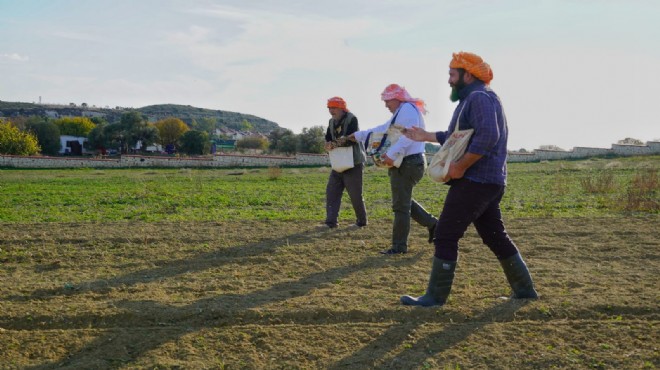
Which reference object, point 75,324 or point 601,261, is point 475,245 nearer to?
point 601,261

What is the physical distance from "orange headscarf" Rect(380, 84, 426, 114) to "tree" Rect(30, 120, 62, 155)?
278 feet

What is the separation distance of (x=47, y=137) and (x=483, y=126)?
88189 mm

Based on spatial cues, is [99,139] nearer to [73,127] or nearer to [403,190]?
[73,127]

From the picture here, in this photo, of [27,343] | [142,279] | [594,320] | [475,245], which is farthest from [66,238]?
[594,320]

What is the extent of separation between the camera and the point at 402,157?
713 centimetres

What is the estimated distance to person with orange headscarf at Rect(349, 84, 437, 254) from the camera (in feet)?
23.2

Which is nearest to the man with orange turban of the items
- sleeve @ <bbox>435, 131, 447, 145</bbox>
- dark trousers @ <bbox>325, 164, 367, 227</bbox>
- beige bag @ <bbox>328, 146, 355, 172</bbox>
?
sleeve @ <bbox>435, 131, 447, 145</bbox>

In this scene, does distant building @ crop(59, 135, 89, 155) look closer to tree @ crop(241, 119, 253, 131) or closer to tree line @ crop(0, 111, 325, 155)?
tree line @ crop(0, 111, 325, 155)

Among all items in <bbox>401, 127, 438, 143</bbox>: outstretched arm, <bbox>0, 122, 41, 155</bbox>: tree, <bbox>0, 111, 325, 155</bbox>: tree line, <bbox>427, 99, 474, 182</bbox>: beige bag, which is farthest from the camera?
<bbox>0, 111, 325, 155</bbox>: tree line

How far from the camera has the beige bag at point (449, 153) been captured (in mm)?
4902

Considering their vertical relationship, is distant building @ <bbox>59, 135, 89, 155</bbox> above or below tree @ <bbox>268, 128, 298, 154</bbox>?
below

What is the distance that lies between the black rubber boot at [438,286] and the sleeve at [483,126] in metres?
0.95

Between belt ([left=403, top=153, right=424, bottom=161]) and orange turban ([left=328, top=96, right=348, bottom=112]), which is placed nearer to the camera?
belt ([left=403, top=153, right=424, bottom=161])

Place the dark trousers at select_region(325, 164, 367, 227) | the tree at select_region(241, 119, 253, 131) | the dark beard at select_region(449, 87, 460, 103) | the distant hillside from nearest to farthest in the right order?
the dark beard at select_region(449, 87, 460, 103), the dark trousers at select_region(325, 164, 367, 227), the distant hillside, the tree at select_region(241, 119, 253, 131)
